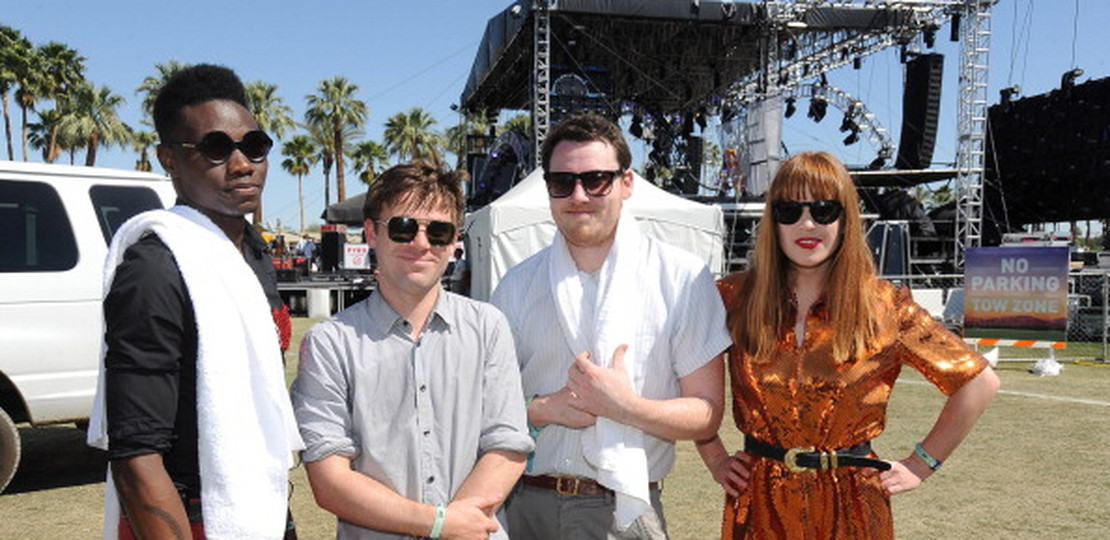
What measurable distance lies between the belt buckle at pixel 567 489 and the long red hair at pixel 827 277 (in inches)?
26.0

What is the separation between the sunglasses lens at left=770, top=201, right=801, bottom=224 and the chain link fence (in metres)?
10.8

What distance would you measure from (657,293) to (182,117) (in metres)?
1.39

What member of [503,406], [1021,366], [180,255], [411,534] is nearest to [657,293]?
[503,406]

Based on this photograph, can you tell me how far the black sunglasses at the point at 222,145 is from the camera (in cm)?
196

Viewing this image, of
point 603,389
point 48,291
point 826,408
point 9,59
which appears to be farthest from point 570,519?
point 9,59

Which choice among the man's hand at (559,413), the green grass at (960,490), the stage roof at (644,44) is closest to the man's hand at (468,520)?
the man's hand at (559,413)

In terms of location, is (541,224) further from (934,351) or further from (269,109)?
(269,109)

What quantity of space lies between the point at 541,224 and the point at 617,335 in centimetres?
1056

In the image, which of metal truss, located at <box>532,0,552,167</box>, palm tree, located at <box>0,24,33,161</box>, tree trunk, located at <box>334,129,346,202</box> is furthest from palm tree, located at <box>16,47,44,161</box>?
metal truss, located at <box>532,0,552,167</box>

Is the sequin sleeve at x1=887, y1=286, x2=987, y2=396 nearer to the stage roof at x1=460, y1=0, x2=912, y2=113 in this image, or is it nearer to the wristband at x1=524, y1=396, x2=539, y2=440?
the wristband at x1=524, y1=396, x2=539, y2=440

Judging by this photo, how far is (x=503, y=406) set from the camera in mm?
2244

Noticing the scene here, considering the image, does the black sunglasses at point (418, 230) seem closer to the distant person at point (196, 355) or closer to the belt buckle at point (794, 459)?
the distant person at point (196, 355)

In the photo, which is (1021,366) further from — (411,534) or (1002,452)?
(411,534)

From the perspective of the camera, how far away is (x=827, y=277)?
103 inches
